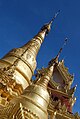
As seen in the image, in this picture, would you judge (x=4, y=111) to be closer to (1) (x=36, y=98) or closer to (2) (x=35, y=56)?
(1) (x=36, y=98)

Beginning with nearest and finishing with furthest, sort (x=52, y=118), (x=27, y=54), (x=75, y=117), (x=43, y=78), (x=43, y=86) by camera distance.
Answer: (x=43, y=86), (x=43, y=78), (x=27, y=54), (x=52, y=118), (x=75, y=117)

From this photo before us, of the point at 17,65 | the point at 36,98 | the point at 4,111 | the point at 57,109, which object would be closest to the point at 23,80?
the point at 17,65

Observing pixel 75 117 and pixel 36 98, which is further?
pixel 75 117

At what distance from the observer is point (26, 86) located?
1488cm

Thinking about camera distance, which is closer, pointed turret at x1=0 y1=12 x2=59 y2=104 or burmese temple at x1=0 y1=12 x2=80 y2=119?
burmese temple at x1=0 y1=12 x2=80 y2=119

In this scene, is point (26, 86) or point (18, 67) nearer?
point (26, 86)

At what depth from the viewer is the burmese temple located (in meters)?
9.62

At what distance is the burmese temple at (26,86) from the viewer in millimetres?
9625

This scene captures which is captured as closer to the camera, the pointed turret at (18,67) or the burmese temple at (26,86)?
the burmese temple at (26,86)

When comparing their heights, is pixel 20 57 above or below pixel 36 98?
above

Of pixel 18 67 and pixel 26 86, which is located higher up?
pixel 18 67

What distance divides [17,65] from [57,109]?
1082 centimetres

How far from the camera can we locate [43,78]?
507 inches

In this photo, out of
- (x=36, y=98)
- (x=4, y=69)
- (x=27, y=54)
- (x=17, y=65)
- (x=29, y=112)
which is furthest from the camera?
(x=27, y=54)
